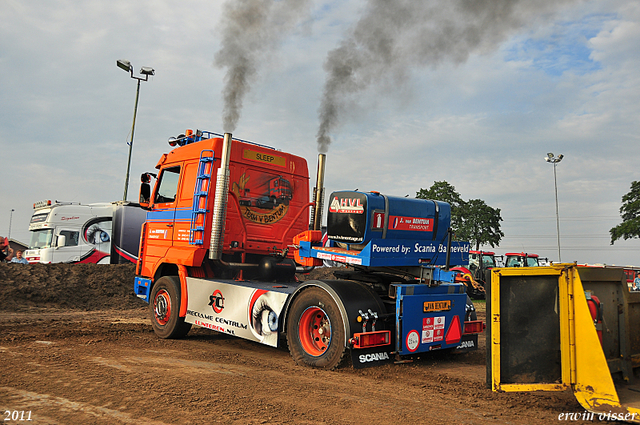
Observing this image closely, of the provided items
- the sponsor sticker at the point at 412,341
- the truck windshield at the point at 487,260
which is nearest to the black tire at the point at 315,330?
the sponsor sticker at the point at 412,341

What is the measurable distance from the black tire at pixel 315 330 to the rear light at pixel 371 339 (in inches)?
9.0

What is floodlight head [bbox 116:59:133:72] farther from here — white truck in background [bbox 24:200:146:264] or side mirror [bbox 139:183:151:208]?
side mirror [bbox 139:183:151:208]

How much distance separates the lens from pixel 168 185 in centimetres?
920

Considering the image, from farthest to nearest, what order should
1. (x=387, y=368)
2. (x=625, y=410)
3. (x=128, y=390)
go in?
1. (x=387, y=368)
2. (x=128, y=390)
3. (x=625, y=410)

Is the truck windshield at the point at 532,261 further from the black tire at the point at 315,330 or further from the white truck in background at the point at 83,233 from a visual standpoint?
the black tire at the point at 315,330

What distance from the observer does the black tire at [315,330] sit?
5.87m

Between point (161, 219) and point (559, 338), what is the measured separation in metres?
7.35

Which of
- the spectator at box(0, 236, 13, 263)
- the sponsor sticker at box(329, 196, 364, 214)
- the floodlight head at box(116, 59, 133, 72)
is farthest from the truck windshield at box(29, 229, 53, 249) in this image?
the sponsor sticker at box(329, 196, 364, 214)

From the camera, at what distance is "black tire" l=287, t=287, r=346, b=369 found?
19.3 feet

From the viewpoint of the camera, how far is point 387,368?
602cm

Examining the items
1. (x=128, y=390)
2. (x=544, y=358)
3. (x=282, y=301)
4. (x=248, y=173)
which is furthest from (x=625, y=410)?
(x=248, y=173)

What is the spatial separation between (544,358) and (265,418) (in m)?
2.65

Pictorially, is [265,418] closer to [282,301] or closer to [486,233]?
[282,301]

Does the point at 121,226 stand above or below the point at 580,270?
above
